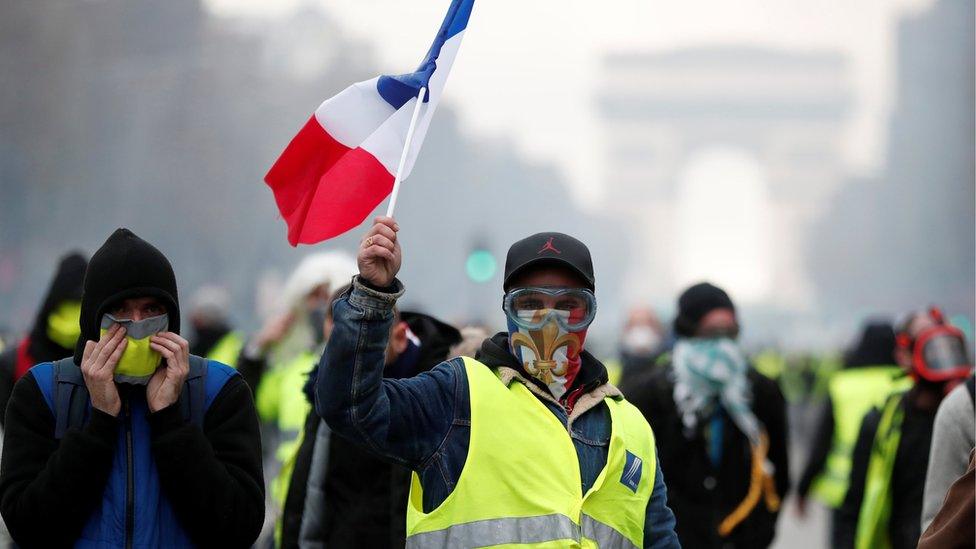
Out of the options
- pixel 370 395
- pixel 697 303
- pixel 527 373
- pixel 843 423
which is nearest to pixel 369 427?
pixel 370 395

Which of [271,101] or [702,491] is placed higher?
[271,101]

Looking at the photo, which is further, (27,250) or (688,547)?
(27,250)

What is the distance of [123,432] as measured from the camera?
3760mm

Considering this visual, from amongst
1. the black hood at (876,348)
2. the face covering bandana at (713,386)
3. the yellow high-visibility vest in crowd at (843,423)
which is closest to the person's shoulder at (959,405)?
the face covering bandana at (713,386)

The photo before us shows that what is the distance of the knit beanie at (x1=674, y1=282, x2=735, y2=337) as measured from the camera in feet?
23.4

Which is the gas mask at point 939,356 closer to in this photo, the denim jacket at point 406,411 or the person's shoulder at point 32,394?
the denim jacket at point 406,411

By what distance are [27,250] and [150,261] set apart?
27.0 m

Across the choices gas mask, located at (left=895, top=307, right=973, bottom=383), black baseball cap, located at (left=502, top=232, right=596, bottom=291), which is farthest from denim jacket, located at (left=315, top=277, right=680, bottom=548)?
gas mask, located at (left=895, top=307, right=973, bottom=383)

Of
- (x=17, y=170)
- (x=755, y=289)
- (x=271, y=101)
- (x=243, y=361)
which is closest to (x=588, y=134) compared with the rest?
(x=755, y=289)

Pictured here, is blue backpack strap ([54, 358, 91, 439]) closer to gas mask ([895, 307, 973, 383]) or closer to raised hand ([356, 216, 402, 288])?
raised hand ([356, 216, 402, 288])

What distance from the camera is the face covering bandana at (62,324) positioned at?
5.78 metres

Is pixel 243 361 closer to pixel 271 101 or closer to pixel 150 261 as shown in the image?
pixel 150 261

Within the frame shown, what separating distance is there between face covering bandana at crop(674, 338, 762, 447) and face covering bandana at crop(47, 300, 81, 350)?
7.92 feet

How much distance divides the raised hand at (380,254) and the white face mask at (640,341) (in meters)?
8.21
